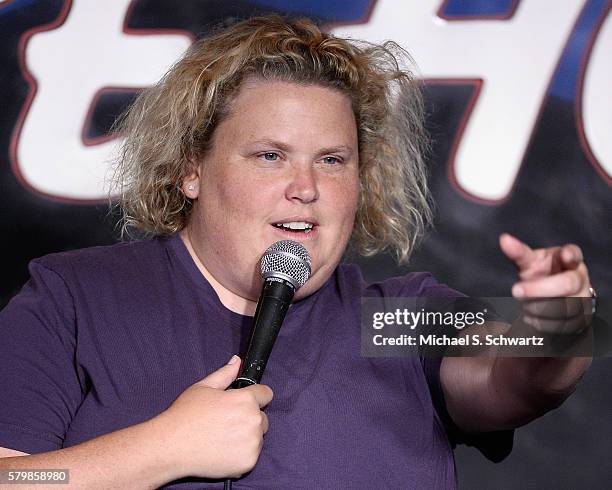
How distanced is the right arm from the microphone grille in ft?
0.47

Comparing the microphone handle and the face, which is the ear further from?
the microphone handle

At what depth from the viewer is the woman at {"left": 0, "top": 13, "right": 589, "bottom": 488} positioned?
1.22 m

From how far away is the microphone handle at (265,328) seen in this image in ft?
3.78

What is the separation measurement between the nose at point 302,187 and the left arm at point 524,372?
0.32 metres

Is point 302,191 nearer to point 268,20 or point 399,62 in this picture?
point 268,20

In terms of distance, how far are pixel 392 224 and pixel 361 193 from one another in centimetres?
9

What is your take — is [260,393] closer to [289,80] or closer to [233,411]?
[233,411]

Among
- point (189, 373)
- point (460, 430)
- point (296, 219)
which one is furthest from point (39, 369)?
point (460, 430)

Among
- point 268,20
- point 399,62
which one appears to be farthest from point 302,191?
point 399,62

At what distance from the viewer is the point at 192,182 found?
159 cm

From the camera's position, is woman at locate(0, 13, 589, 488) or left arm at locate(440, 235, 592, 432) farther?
woman at locate(0, 13, 589, 488)

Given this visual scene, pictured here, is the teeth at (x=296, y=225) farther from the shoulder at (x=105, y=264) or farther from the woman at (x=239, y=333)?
the shoulder at (x=105, y=264)

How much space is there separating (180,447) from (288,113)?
1.77 ft

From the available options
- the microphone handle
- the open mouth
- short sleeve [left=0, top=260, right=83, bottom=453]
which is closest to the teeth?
the open mouth
